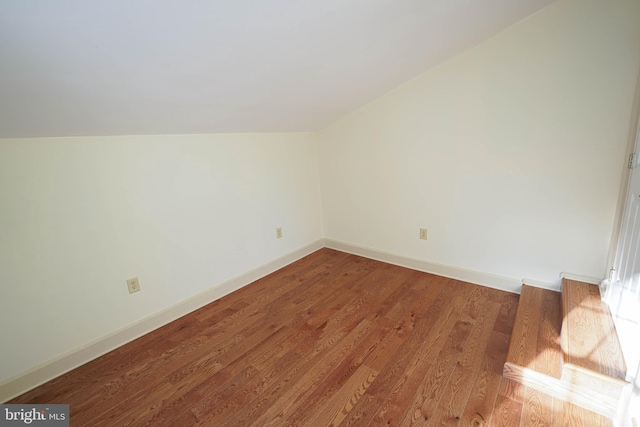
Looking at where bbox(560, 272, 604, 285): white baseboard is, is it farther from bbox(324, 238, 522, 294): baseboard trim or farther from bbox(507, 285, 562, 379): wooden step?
bbox(324, 238, 522, 294): baseboard trim

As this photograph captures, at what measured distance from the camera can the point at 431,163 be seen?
98.3 inches

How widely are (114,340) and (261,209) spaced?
1463 millimetres

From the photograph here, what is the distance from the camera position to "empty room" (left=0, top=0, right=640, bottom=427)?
1.32 meters

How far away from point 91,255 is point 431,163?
2548mm

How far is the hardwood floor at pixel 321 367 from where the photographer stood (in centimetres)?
142

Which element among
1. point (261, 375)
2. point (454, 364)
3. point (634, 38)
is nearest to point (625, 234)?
point (634, 38)

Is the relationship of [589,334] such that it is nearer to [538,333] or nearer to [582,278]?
[538,333]

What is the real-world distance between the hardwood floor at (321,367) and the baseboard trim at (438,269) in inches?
3.3

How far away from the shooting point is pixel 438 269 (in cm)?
266

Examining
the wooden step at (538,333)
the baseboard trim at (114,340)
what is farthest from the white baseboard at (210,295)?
Answer: the wooden step at (538,333)

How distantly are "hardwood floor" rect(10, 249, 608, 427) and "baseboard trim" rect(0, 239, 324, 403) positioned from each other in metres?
0.05

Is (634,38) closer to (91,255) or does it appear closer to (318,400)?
(318,400)

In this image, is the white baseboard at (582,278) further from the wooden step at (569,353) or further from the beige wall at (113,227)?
the beige wall at (113,227)

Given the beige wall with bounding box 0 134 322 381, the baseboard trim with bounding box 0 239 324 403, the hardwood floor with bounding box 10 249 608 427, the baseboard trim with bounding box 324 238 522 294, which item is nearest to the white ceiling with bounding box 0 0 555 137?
the beige wall with bounding box 0 134 322 381
